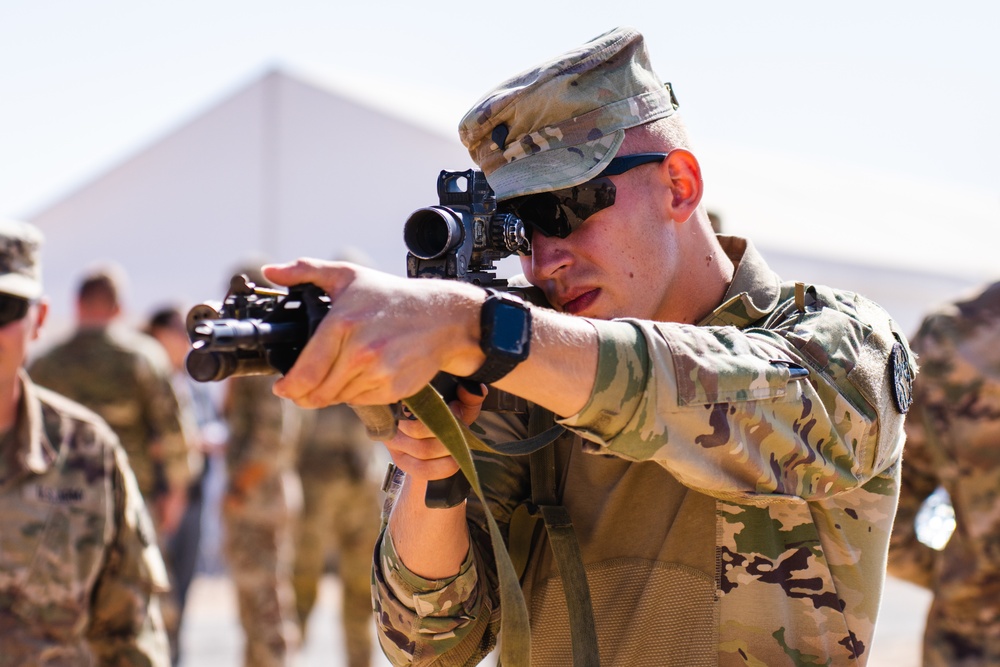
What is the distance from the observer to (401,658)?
267 cm

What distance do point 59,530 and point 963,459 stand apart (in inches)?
118

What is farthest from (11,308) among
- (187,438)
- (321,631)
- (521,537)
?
(321,631)

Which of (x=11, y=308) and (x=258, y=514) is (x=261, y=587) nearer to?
(x=258, y=514)

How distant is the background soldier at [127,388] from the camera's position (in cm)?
734

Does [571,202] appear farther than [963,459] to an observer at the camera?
No

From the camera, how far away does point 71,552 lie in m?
3.63

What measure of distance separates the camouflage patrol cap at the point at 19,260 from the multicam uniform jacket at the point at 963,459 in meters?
3.03

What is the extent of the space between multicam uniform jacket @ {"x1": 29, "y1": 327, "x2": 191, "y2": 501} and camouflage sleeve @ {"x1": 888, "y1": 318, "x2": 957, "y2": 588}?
14.9ft

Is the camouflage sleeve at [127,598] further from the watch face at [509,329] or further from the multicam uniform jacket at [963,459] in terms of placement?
the multicam uniform jacket at [963,459]

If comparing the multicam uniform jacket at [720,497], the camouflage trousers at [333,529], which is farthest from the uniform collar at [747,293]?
the camouflage trousers at [333,529]

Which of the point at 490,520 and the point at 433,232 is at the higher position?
the point at 433,232

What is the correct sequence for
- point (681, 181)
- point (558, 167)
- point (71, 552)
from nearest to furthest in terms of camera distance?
point (558, 167) < point (681, 181) < point (71, 552)

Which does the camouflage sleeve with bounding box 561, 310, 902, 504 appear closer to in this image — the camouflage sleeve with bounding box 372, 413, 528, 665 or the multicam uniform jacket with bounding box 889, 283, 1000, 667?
the camouflage sleeve with bounding box 372, 413, 528, 665

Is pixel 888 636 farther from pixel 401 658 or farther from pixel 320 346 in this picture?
pixel 320 346
